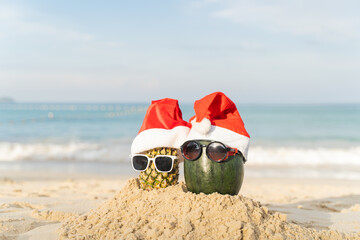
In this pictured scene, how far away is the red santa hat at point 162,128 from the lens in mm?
3635

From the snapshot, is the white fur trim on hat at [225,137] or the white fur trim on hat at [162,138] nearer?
the white fur trim on hat at [225,137]

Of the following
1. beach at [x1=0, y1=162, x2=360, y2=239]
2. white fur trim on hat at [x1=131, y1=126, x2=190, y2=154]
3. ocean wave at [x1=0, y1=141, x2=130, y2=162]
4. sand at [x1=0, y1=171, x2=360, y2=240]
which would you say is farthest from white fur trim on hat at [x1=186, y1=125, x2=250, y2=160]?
ocean wave at [x1=0, y1=141, x2=130, y2=162]

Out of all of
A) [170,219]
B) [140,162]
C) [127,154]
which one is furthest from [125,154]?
[170,219]

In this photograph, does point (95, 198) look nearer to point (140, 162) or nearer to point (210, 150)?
point (140, 162)

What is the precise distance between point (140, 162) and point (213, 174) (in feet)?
2.77

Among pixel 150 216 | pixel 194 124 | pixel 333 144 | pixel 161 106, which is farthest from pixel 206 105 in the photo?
pixel 333 144

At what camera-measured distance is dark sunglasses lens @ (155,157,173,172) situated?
358cm

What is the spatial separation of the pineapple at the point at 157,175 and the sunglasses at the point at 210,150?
282 mm

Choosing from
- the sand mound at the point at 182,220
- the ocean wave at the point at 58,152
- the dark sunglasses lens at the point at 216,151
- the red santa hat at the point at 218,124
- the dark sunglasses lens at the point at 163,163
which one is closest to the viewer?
the sand mound at the point at 182,220

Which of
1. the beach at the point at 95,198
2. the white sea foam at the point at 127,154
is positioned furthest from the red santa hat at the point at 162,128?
the white sea foam at the point at 127,154

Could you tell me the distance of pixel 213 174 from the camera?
10.9 ft

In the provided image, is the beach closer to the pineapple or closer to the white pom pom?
the pineapple

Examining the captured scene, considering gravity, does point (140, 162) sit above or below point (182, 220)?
above

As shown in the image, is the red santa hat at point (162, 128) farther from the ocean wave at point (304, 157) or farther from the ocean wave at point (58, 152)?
the ocean wave at point (58, 152)
